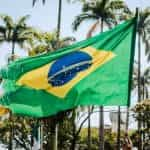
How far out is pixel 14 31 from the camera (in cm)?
5544

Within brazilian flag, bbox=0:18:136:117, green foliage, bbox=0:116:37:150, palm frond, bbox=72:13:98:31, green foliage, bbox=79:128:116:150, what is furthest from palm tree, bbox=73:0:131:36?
brazilian flag, bbox=0:18:136:117

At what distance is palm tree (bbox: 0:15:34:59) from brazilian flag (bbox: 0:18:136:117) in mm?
44831

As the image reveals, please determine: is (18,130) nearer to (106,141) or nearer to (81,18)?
(81,18)

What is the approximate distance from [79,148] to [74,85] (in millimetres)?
63155

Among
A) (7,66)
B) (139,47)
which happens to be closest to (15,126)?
(139,47)

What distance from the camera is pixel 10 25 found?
181 ft

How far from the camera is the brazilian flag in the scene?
372 inches

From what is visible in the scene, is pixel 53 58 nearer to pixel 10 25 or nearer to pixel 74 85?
pixel 74 85

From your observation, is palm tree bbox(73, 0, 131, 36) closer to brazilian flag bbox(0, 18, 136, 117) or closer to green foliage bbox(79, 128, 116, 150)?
green foliage bbox(79, 128, 116, 150)

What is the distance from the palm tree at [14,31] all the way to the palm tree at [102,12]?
23.0 feet

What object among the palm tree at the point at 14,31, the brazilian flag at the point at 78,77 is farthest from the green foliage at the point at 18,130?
the brazilian flag at the point at 78,77

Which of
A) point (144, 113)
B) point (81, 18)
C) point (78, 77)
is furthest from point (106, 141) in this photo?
point (78, 77)

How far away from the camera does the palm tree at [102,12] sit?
4900cm

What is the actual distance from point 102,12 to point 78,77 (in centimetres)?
4108
